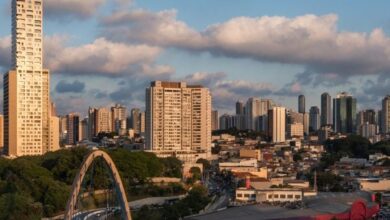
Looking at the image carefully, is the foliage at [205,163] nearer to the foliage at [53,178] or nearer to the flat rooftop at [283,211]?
the foliage at [53,178]

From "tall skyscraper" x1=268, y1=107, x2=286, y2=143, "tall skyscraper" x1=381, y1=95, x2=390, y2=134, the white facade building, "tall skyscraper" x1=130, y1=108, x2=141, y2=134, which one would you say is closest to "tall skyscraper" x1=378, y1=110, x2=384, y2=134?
"tall skyscraper" x1=381, y1=95, x2=390, y2=134

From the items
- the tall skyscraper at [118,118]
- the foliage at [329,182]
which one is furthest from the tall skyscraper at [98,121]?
the foliage at [329,182]

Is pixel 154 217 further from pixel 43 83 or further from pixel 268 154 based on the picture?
pixel 268 154

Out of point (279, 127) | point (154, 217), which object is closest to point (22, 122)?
point (154, 217)

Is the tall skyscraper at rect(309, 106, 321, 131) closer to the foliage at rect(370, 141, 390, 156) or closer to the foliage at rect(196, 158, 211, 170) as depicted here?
the foliage at rect(370, 141, 390, 156)

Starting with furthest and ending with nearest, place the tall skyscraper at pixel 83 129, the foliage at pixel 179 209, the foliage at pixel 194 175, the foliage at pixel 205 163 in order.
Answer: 1. the tall skyscraper at pixel 83 129
2. the foliage at pixel 205 163
3. the foliage at pixel 194 175
4. the foliage at pixel 179 209

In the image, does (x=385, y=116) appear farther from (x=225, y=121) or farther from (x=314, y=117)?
(x=225, y=121)
